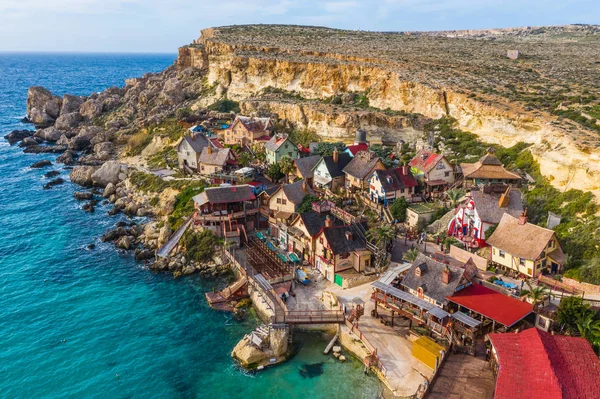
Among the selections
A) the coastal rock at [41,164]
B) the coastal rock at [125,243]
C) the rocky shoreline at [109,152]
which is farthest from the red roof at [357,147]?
the coastal rock at [41,164]

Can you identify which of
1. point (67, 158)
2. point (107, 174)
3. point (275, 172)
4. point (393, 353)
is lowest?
point (393, 353)

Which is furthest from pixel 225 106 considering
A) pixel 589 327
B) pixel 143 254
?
pixel 589 327

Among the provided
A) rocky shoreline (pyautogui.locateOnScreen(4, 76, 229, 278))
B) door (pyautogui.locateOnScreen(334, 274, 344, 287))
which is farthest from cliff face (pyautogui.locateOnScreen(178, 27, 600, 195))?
door (pyautogui.locateOnScreen(334, 274, 344, 287))

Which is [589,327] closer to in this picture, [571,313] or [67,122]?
[571,313]

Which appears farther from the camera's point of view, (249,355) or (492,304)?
(249,355)

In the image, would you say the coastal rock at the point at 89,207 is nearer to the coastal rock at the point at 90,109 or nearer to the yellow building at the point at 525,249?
the yellow building at the point at 525,249

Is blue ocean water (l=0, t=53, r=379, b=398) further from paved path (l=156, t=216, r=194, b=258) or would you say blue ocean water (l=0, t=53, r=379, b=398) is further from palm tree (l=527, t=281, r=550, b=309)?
palm tree (l=527, t=281, r=550, b=309)

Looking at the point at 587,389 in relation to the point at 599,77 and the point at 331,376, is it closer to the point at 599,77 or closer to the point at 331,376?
the point at 331,376

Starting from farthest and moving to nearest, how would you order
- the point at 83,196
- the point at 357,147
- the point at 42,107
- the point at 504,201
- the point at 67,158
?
the point at 42,107
the point at 67,158
the point at 83,196
the point at 357,147
the point at 504,201
